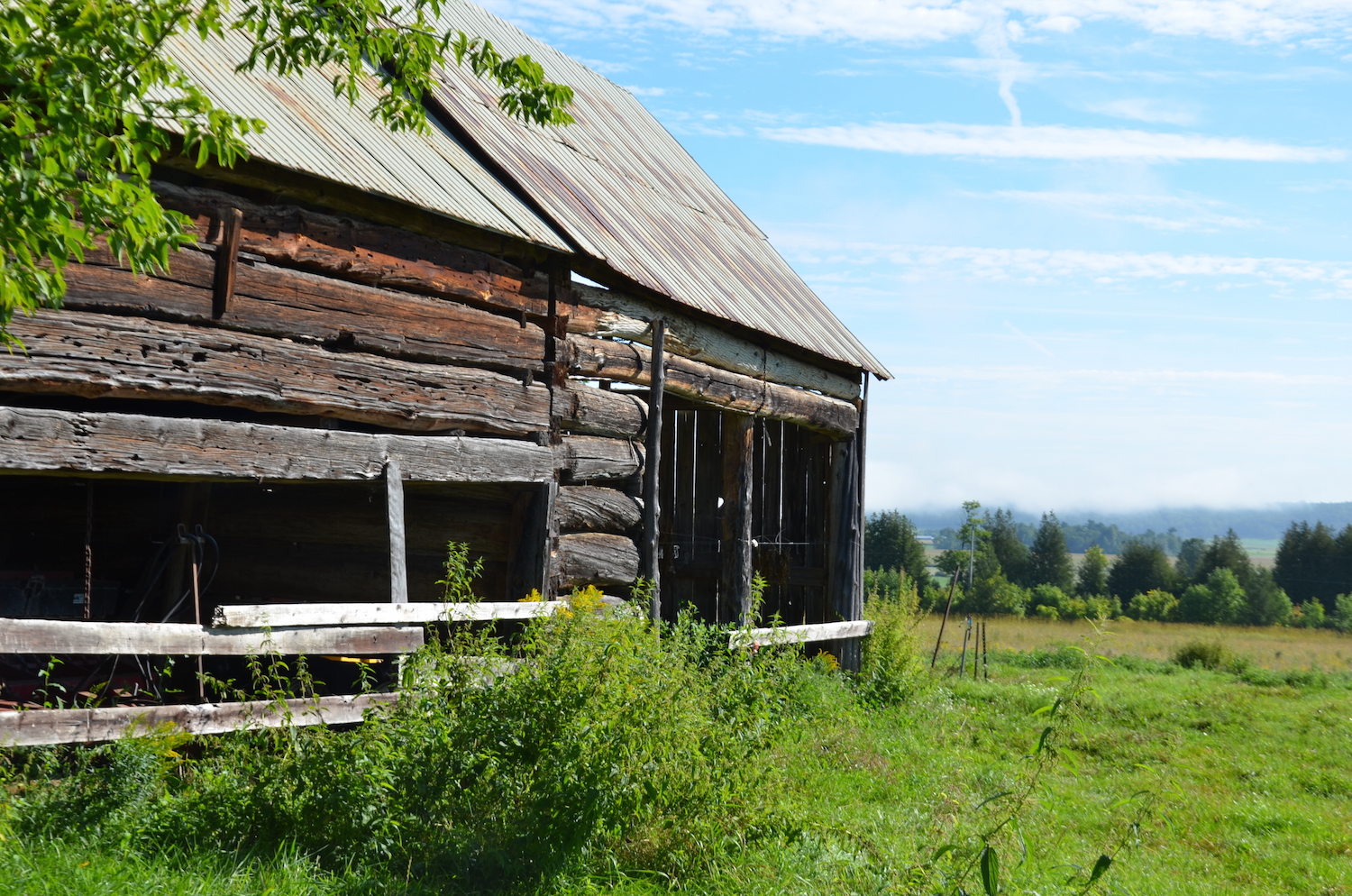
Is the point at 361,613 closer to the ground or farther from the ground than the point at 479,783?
farther from the ground

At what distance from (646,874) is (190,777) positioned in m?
2.48

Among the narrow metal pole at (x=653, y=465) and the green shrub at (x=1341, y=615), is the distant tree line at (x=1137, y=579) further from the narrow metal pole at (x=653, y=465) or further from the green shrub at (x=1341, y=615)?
the narrow metal pole at (x=653, y=465)

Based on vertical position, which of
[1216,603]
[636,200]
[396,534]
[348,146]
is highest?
[636,200]

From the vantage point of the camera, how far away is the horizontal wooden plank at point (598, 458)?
27.0 ft

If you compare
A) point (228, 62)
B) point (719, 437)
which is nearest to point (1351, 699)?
point (719, 437)

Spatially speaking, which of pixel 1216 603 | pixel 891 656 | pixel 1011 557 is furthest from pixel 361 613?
pixel 1011 557

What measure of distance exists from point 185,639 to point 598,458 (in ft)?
12.5

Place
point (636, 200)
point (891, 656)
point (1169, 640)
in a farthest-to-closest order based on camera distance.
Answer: point (1169, 640) < point (891, 656) < point (636, 200)

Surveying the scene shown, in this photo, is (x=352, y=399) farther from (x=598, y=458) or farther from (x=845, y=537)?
(x=845, y=537)

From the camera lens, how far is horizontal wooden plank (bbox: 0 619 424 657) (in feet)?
15.9

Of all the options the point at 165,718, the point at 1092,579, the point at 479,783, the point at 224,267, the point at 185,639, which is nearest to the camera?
the point at 479,783

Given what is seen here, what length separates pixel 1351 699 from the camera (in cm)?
1441

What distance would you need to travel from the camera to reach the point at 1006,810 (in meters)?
4.25

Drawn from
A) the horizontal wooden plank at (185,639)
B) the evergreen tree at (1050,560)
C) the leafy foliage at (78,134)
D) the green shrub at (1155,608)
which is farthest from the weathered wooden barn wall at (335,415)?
the evergreen tree at (1050,560)
